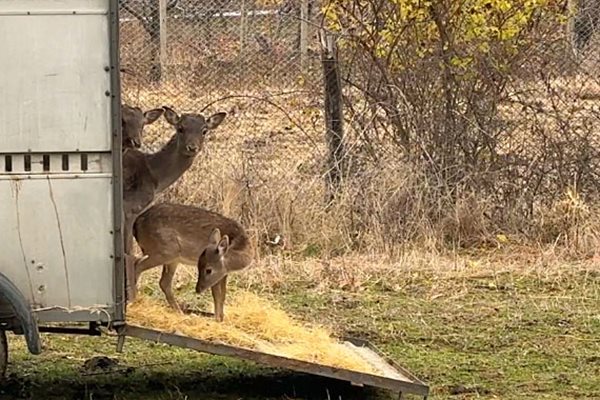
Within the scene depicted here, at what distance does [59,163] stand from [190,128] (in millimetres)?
2725

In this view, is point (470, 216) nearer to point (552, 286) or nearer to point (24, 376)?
point (552, 286)

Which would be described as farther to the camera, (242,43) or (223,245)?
(242,43)

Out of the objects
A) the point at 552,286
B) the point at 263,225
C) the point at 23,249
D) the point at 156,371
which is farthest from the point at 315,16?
the point at 23,249

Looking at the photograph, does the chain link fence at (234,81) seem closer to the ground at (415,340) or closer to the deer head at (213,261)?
the ground at (415,340)

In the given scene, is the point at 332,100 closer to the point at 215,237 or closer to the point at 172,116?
the point at 172,116

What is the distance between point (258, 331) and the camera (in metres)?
8.33

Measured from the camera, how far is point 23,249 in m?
6.86

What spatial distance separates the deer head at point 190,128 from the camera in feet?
31.0

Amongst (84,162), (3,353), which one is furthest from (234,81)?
(84,162)

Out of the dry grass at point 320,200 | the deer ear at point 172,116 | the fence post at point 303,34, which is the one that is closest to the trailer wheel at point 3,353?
the deer ear at point 172,116

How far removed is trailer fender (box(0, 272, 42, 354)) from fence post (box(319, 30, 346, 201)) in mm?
6102

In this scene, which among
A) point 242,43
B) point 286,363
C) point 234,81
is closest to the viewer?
point 286,363

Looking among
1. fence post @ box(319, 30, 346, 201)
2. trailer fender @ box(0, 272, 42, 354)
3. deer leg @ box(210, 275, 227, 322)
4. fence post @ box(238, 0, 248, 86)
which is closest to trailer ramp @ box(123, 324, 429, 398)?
trailer fender @ box(0, 272, 42, 354)

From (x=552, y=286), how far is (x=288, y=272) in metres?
2.15
